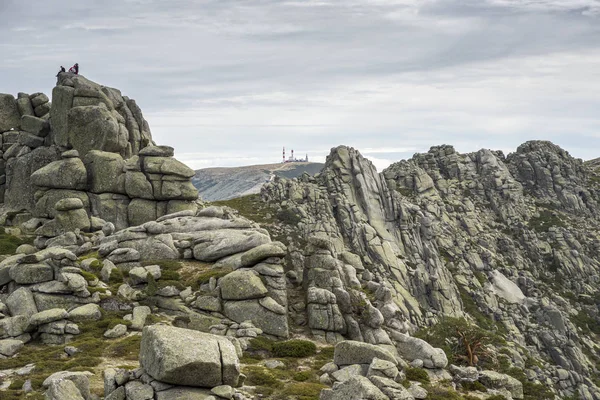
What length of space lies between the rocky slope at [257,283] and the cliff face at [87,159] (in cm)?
28

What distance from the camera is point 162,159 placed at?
6875 cm

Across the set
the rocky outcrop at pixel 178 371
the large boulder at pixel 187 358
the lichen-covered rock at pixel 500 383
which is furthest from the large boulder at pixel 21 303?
the lichen-covered rock at pixel 500 383

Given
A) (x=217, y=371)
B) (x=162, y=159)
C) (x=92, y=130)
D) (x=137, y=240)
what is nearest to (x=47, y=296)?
(x=137, y=240)

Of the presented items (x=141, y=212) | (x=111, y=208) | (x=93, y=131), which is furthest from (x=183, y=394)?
(x=93, y=131)

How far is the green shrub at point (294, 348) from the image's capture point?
1320 inches

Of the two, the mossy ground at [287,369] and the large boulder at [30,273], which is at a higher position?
the large boulder at [30,273]

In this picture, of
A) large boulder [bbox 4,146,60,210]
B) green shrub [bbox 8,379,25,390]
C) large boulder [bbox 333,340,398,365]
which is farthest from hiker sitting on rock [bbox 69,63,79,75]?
large boulder [bbox 333,340,398,365]

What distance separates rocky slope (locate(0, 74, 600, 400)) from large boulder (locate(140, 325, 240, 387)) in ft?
0.28

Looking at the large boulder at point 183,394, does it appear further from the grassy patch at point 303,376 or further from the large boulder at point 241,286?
the large boulder at point 241,286

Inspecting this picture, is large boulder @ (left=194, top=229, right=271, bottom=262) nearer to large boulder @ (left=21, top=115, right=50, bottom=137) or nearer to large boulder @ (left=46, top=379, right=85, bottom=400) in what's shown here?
large boulder @ (left=46, top=379, right=85, bottom=400)

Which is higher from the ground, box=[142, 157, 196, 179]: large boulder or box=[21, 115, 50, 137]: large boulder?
box=[21, 115, 50, 137]: large boulder

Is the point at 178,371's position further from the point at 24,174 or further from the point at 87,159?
the point at 24,174

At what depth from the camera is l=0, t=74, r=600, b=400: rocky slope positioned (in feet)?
87.6

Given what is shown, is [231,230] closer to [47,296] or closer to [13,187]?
[47,296]
